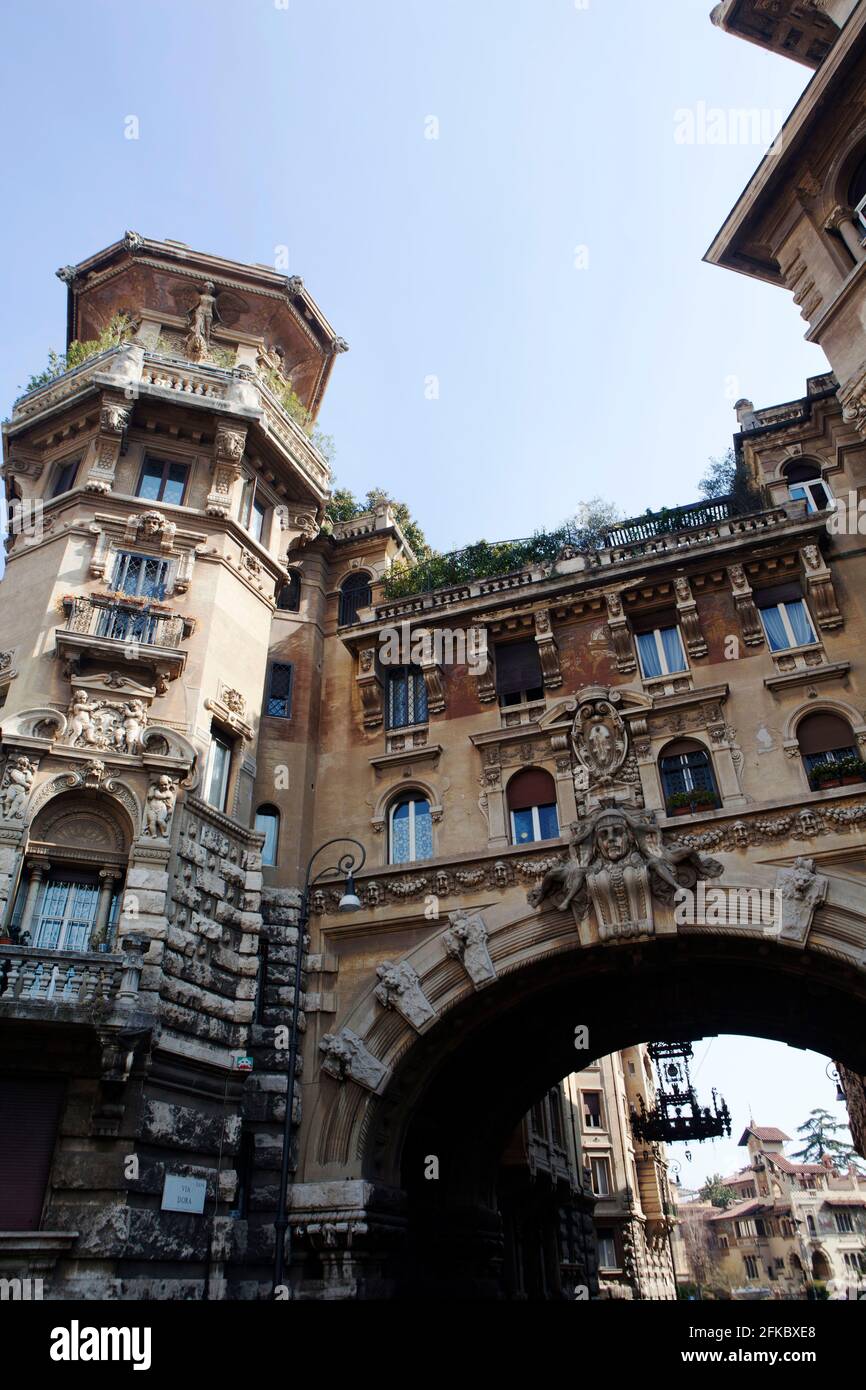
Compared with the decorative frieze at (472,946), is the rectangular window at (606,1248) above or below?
below

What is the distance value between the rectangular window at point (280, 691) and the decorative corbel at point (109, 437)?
221 inches

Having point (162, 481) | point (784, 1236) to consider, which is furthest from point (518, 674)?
point (784, 1236)

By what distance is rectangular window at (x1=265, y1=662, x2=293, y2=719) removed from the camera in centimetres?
2112

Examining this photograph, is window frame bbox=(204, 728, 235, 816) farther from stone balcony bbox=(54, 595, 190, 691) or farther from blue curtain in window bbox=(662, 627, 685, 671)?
blue curtain in window bbox=(662, 627, 685, 671)

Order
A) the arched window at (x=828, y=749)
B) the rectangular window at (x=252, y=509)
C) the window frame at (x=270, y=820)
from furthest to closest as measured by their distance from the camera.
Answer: the rectangular window at (x=252, y=509)
the window frame at (x=270, y=820)
the arched window at (x=828, y=749)

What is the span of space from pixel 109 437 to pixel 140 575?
135 inches

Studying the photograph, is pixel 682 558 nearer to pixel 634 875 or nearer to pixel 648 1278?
pixel 634 875

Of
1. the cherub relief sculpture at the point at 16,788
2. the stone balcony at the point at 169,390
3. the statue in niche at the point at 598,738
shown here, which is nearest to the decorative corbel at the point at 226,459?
the stone balcony at the point at 169,390

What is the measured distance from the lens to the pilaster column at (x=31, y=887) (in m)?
14.0

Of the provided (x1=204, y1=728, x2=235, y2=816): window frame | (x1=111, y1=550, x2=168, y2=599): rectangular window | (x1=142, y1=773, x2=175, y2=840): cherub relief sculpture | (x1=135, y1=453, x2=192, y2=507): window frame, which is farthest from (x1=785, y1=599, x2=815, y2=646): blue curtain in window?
(x1=135, y1=453, x2=192, y2=507): window frame

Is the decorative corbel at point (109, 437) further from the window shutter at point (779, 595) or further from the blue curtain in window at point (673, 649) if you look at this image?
the window shutter at point (779, 595)

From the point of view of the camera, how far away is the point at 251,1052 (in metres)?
16.2

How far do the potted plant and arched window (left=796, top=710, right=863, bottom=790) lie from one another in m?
1.83
